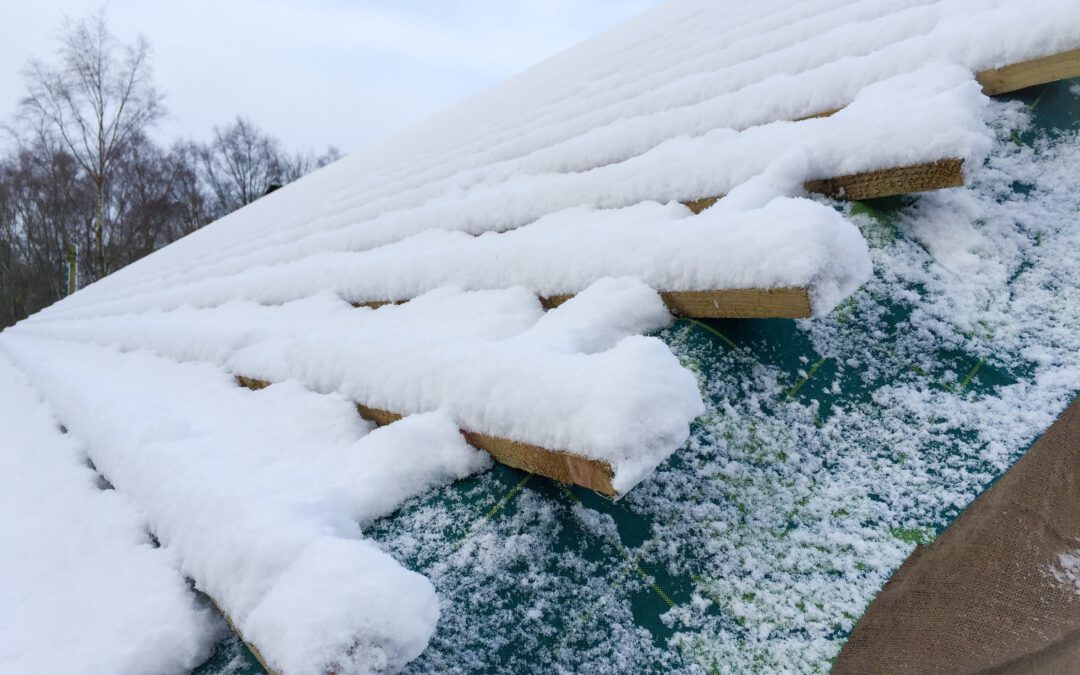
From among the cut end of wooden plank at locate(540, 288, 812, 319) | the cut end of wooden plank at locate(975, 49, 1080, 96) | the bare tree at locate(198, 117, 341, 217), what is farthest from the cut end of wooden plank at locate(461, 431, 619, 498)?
the bare tree at locate(198, 117, 341, 217)

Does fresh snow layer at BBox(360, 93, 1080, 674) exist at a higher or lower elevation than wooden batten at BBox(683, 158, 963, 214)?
lower

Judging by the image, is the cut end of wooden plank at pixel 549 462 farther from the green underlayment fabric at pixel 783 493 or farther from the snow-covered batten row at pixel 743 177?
the snow-covered batten row at pixel 743 177

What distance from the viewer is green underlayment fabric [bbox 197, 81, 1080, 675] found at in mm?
658

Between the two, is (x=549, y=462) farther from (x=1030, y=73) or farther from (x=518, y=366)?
(x=1030, y=73)

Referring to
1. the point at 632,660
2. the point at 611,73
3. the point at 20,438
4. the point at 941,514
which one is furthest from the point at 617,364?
the point at 611,73

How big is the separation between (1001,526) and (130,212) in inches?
941

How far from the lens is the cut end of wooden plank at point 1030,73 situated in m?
1.02

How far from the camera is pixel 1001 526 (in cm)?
78

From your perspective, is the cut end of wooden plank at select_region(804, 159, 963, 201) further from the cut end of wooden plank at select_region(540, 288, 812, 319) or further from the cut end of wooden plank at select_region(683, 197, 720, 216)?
the cut end of wooden plank at select_region(540, 288, 812, 319)

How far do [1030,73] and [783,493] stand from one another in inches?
36.6

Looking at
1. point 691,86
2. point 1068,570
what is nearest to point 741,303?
point 1068,570

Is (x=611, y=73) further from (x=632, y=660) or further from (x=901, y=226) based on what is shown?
(x=632, y=660)

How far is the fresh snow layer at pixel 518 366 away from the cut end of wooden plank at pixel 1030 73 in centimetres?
81

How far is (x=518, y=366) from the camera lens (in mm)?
774
